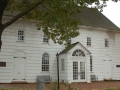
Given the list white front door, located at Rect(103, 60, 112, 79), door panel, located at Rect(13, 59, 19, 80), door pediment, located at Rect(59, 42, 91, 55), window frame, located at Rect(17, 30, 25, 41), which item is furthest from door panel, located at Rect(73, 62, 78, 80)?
window frame, located at Rect(17, 30, 25, 41)

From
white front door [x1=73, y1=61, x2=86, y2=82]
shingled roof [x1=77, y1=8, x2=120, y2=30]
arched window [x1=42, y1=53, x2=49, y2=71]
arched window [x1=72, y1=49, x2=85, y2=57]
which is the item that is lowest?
white front door [x1=73, y1=61, x2=86, y2=82]

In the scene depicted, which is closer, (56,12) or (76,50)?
(56,12)

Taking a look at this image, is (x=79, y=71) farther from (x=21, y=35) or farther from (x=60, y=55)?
(x=21, y=35)

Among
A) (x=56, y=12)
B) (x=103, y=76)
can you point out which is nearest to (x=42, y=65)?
(x=103, y=76)

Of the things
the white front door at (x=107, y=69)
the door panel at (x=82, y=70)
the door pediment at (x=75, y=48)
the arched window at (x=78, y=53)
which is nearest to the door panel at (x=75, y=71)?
the door panel at (x=82, y=70)

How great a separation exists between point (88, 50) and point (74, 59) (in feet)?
9.48

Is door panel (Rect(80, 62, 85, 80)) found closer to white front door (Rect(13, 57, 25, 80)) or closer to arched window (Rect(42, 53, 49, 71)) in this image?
arched window (Rect(42, 53, 49, 71))

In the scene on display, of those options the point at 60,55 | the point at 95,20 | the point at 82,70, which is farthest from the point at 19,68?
the point at 95,20

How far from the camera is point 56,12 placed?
56.4 ft

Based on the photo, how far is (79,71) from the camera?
29609 millimetres

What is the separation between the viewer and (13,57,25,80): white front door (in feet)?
88.7

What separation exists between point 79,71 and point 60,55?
318 cm

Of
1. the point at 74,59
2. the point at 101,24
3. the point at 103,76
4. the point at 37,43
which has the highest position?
the point at 101,24

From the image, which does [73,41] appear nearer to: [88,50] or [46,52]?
[88,50]
